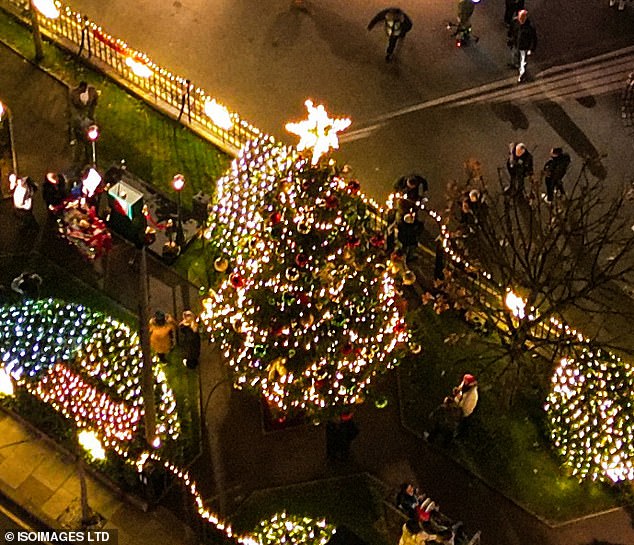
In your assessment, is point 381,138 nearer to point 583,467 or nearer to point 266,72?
point 266,72

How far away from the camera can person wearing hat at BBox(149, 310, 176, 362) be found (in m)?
20.8

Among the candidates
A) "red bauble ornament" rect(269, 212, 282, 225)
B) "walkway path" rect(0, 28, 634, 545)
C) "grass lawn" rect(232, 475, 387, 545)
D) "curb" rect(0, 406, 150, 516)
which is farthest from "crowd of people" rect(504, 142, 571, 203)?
"curb" rect(0, 406, 150, 516)

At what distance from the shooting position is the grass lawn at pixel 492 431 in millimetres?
20547

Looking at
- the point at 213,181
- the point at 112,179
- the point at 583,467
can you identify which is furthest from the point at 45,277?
the point at 583,467

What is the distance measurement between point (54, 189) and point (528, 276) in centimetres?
972

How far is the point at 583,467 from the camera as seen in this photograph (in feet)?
66.9

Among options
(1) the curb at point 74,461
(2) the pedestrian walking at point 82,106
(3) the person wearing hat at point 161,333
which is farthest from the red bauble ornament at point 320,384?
(2) the pedestrian walking at point 82,106

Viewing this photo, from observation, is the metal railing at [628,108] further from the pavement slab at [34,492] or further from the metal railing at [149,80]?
the pavement slab at [34,492]

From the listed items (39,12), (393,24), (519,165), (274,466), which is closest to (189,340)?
(274,466)

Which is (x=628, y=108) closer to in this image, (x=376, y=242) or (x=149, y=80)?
(x=376, y=242)

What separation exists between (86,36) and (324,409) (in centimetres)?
1242

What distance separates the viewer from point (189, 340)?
21.1 metres

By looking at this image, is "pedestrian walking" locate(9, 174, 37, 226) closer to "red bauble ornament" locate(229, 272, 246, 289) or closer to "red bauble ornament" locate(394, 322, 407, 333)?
"red bauble ornament" locate(229, 272, 246, 289)

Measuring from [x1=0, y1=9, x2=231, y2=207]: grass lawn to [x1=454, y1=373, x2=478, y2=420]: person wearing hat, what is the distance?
26.4ft
